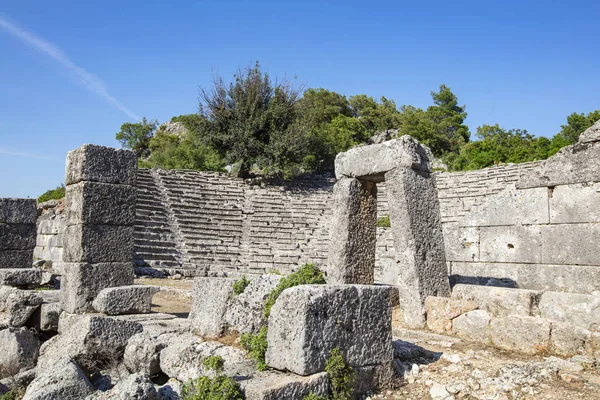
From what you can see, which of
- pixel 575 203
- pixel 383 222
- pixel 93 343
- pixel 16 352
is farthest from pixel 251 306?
pixel 383 222

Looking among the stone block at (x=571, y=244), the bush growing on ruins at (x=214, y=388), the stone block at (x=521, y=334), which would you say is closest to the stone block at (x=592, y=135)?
the stone block at (x=571, y=244)

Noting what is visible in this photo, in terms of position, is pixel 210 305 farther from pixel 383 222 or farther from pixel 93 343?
pixel 383 222

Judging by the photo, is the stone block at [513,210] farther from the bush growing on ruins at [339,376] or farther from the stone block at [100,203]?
the stone block at [100,203]

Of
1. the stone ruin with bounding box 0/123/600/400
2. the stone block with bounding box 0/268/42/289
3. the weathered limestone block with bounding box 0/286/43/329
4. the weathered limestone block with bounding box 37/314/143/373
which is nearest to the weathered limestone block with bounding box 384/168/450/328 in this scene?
the stone ruin with bounding box 0/123/600/400

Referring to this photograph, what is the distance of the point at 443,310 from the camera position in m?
6.38

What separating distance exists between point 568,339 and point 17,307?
7265 millimetres

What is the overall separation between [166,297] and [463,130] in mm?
38307

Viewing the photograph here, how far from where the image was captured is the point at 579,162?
7.75 metres

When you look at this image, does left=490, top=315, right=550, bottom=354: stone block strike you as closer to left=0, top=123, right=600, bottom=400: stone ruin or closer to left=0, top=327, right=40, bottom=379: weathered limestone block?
left=0, top=123, right=600, bottom=400: stone ruin

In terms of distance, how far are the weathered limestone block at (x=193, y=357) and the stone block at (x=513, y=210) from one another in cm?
569

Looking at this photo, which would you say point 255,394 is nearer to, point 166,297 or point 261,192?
point 166,297

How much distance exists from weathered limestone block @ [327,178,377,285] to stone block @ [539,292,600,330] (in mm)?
2742

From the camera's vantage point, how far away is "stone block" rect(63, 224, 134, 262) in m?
7.38

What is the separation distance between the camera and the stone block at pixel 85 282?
7328mm
